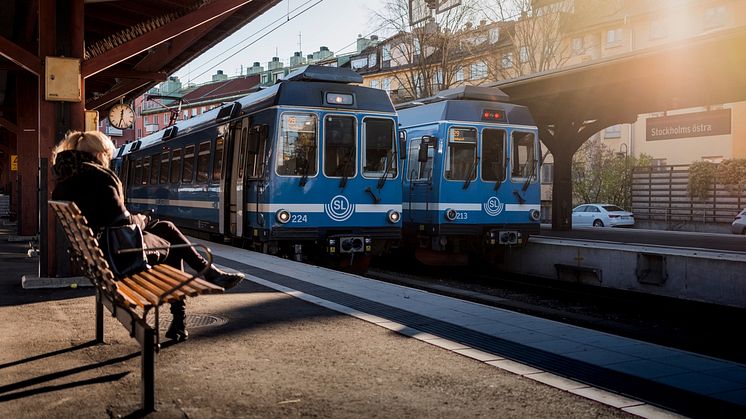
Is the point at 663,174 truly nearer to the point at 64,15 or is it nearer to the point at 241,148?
the point at 241,148

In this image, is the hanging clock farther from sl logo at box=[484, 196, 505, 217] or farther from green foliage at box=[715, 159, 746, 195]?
green foliage at box=[715, 159, 746, 195]

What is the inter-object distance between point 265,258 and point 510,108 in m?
6.99

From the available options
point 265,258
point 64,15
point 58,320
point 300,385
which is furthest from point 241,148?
point 300,385

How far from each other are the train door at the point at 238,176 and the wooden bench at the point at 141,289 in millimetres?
8917

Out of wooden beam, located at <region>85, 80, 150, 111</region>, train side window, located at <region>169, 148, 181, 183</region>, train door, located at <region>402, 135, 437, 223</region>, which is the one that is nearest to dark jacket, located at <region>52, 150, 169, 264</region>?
train door, located at <region>402, 135, 437, 223</region>

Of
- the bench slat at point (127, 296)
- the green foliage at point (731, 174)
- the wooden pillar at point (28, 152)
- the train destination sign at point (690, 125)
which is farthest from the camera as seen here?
the green foliage at point (731, 174)

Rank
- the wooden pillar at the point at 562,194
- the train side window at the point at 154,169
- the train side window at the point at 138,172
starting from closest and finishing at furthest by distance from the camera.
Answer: the train side window at the point at 154,169 < the wooden pillar at the point at 562,194 < the train side window at the point at 138,172

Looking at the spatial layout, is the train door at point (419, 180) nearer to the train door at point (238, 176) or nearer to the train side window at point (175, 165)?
the train door at point (238, 176)

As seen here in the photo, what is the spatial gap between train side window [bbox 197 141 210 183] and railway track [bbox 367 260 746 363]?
4339 millimetres

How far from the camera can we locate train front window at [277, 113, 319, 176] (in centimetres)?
1342

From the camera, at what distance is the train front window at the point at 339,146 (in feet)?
45.6

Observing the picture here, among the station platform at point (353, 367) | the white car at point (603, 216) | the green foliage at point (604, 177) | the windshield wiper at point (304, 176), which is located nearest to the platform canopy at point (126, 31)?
the windshield wiper at point (304, 176)

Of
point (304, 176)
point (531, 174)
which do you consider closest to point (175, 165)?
point (304, 176)

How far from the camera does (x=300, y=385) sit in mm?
5000
